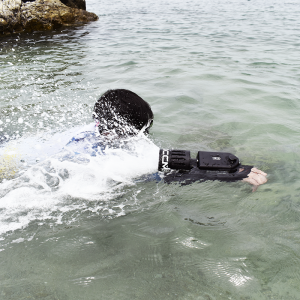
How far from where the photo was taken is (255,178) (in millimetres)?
2527

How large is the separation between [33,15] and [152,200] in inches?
444

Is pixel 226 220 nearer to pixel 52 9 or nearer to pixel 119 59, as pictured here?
pixel 119 59

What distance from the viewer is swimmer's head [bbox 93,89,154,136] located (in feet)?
8.28

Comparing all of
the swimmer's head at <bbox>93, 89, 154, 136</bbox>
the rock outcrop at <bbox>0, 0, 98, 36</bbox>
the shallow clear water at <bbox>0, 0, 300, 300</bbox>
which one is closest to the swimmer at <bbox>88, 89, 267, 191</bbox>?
the swimmer's head at <bbox>93, 89, 154, 136</bbox>

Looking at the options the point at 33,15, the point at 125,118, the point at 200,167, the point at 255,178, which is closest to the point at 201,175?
the point at 200,167

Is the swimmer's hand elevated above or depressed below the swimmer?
below

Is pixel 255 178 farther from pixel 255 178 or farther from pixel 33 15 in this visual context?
pixel 33 15

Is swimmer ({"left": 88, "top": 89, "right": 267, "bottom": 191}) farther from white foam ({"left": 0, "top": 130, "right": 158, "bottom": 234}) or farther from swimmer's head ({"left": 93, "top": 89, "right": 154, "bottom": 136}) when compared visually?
white foam ({"left": 0, "top": 130, "right": 158, "bottom": 234})

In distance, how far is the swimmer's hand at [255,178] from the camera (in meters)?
2.51

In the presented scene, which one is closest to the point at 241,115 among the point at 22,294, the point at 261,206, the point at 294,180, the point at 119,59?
the point at 294,180

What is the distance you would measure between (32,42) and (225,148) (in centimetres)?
826

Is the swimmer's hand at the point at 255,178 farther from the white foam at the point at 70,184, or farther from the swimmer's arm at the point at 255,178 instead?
the white foam at the point at 70,184

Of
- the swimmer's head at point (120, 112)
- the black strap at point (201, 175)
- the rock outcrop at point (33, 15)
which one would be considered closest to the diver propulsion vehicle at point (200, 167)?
the black strap at point (201, 175)

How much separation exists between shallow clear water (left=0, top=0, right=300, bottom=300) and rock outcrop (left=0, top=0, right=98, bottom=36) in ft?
19.5
